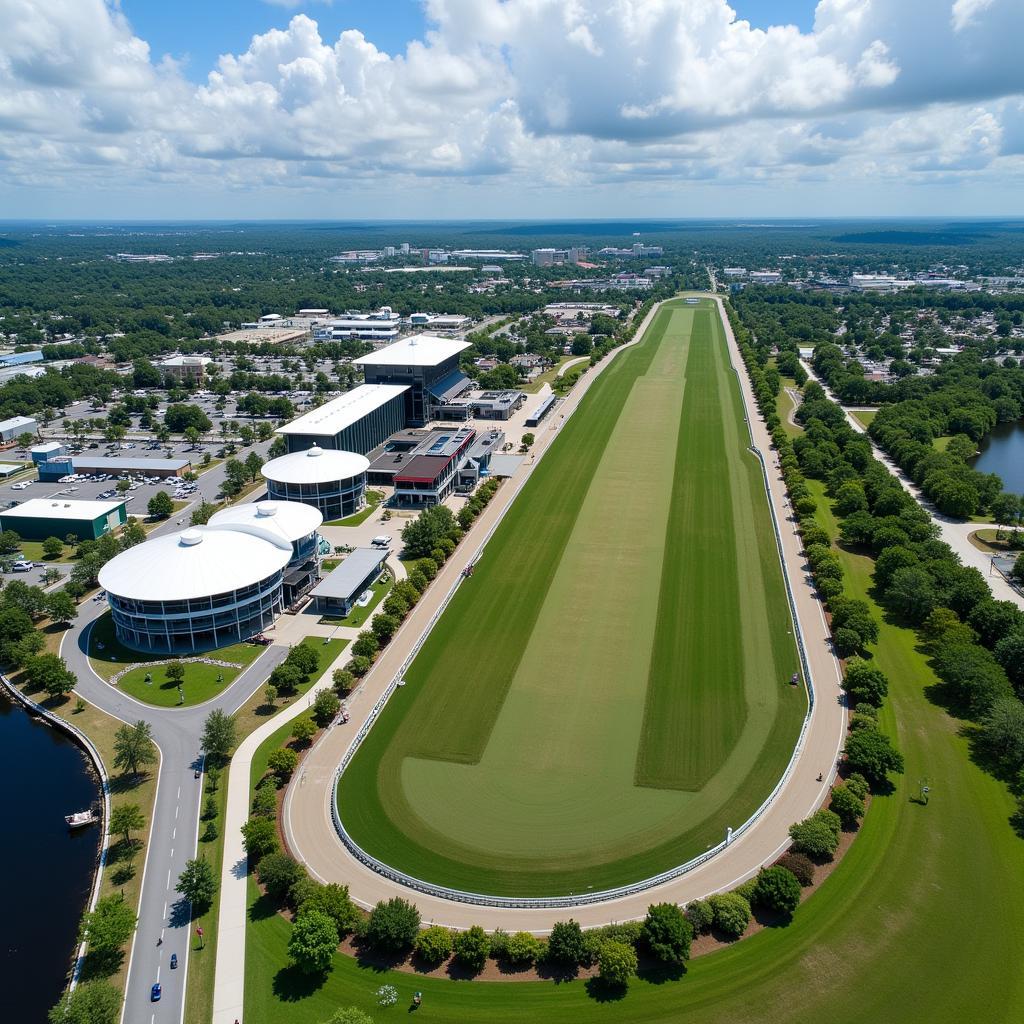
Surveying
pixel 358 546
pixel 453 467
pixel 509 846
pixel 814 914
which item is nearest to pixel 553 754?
pixel 509 846

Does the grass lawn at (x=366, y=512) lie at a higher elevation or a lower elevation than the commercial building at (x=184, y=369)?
lower

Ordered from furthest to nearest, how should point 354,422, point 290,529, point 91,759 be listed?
point 354,422
point 290,529
point 91,759

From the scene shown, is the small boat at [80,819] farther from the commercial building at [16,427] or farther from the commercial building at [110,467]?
the commercial building at [16,427]

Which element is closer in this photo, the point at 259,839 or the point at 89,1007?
the point at 89,1007

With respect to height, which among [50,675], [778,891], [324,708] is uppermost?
[50,675]

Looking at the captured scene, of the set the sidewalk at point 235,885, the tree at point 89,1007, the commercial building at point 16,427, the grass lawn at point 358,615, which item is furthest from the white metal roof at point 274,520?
the commercial building at point 16,427

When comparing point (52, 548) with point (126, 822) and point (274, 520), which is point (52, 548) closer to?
point (274, 520)

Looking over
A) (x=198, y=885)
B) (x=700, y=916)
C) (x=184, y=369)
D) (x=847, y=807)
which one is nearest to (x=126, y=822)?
(x=198, y=885)

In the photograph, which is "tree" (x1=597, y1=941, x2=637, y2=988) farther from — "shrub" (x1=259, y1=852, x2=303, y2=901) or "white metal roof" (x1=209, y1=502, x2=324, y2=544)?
"white metal roof" (x1=209, y1=502, x2=324, y2=544)
